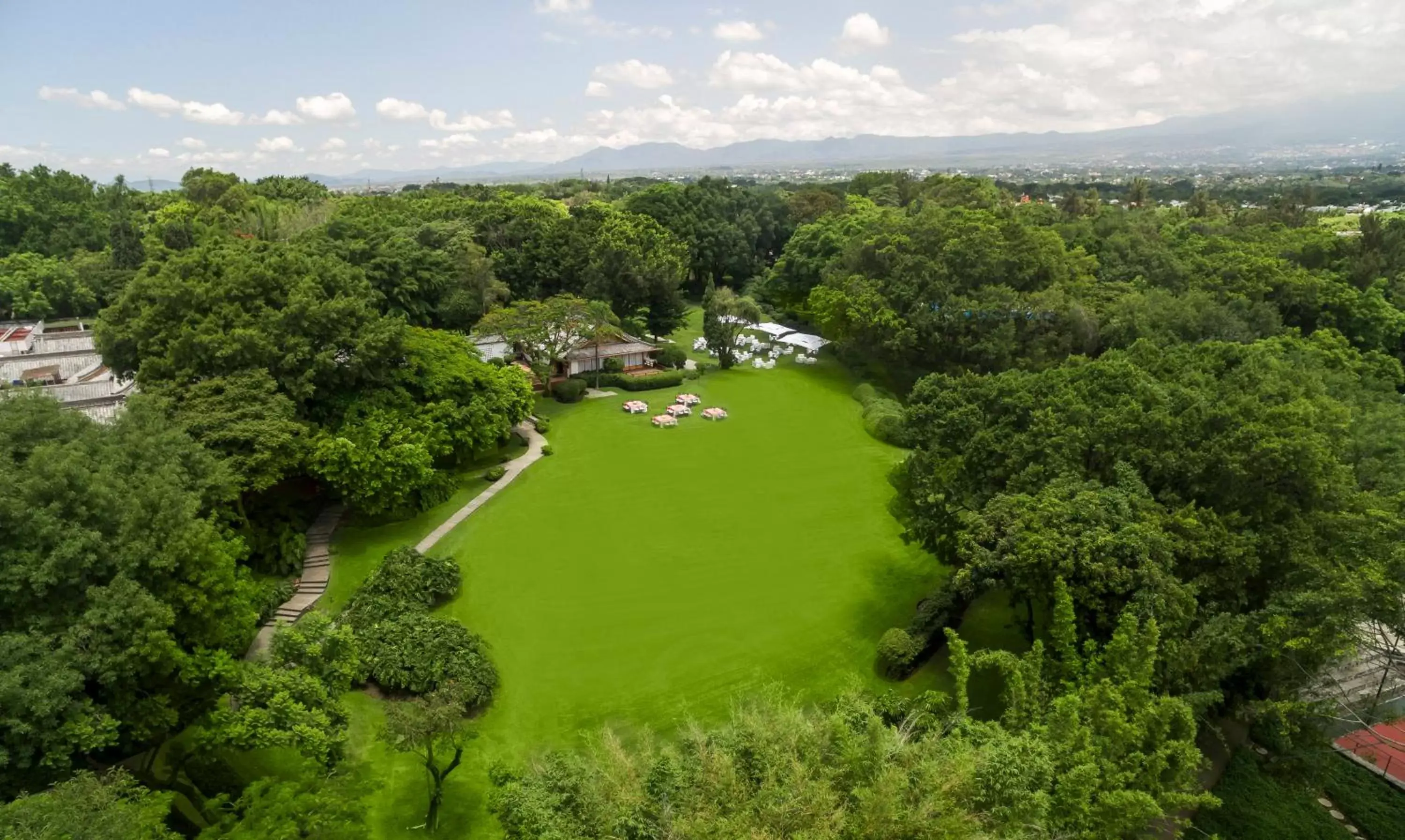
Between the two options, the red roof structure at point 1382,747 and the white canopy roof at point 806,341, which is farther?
the white canopy roof at point 806,341

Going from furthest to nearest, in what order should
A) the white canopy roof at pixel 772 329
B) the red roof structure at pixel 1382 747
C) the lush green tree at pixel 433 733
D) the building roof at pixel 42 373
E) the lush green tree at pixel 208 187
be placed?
the lush green tree at pixel 208 187
the white canopy roof at pixel 772 329
the building roof at pixel 42 373
the red roof structure at pixel 1382 747
the lush green tree at pixel 433 733

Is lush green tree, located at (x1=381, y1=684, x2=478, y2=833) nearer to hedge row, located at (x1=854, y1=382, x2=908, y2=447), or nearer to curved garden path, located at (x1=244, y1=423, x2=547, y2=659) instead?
curved garden path, located at (x1=244, y1=423, x2=547, y2=659)

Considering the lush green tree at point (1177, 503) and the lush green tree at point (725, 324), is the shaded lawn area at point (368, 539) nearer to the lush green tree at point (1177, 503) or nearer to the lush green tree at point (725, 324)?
the lush green tree at point (1177, 503)

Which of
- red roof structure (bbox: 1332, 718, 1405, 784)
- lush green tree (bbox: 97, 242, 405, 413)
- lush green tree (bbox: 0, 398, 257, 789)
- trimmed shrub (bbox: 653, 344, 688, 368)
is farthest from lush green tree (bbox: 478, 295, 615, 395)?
red roof structure (bbox: 1332, 718, 1405, 784)

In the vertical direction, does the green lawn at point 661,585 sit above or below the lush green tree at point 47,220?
below

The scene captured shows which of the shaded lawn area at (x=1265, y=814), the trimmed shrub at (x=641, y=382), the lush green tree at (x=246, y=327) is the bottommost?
the shaded lawn area at (x=1265, y=814)

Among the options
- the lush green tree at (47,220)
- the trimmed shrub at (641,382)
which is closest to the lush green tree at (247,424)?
the trimmed shrub at (641,382)
